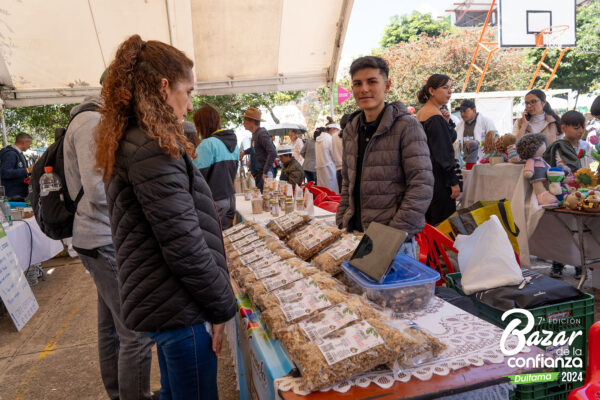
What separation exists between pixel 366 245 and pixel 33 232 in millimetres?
4431

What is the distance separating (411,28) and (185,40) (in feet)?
90.1

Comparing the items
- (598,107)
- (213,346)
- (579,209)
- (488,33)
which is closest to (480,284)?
(213,346)

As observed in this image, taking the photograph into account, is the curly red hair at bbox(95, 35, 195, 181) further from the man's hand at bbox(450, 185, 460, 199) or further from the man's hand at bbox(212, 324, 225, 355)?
the man's hand at bbox(450, 185, 460, 199)

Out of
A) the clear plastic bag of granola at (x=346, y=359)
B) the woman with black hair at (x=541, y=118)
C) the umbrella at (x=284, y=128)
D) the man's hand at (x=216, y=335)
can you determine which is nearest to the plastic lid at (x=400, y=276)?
the clear plastic bag of granola at (x=346, y=359)

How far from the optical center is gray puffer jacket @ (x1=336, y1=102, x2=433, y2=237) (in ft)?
6.48

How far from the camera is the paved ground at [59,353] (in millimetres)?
2758

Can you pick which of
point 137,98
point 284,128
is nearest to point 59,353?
point 137,98

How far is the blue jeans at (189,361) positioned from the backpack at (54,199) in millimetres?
1066

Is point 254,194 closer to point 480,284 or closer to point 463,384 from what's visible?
point 480,284

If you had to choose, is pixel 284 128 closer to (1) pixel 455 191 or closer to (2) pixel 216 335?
(1) pixel 455 191

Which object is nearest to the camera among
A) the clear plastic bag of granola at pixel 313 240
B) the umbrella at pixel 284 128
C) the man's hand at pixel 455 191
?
the clear plastic bag of granola at pixel 313 240

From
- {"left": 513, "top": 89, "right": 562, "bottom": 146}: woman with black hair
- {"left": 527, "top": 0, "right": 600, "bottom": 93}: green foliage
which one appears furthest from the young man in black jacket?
{"left": 527, "top": 0, "right": 600, "bottom": 93}: green foliage

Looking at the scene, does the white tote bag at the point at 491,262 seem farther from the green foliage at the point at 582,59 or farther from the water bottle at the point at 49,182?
the green foliage at the point at 582,59

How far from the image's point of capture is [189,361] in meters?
1.37
